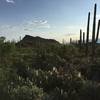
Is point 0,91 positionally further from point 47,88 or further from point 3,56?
point 3,56

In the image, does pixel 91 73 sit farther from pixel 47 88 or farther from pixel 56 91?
pixel 56 91

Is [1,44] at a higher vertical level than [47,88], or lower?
higher

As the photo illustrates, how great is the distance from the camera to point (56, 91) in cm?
963

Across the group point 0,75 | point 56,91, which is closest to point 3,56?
point 0,75

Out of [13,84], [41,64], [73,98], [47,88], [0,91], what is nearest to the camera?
[73,98]

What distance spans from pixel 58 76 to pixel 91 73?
497cm

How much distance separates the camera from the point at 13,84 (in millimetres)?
10930

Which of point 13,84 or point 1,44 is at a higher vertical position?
point 1,44

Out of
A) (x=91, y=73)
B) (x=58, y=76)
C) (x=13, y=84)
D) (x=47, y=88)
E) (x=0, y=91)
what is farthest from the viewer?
(x=91, y=73)

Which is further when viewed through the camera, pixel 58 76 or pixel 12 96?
pixel 58 76

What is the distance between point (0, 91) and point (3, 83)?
1.17 meters

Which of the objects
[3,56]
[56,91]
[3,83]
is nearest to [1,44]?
[3,56]

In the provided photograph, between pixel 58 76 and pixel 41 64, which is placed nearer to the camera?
pixel 58 76

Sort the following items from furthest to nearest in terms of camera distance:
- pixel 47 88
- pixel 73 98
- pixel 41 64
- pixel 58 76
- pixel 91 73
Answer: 1. pixel 41 64
2. pixel 91 73
3. pixel 58 76
4. pixel 47 88
5. pixel 73 98
